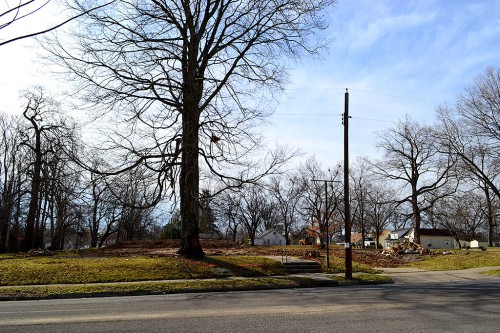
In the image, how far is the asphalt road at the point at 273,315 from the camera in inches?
302

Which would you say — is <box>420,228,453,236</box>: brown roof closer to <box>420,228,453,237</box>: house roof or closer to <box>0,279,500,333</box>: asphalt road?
<box>420,228,453,237</box>: house roof

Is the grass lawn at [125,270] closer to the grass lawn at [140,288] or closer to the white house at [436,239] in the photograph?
the grass lawn at [140,288]

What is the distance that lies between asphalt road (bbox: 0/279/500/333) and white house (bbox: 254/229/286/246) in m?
73.9

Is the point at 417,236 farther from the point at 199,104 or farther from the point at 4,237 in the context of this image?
the point at 4,237

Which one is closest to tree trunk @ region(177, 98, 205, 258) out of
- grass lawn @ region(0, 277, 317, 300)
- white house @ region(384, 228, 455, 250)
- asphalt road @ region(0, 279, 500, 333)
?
grass lawn @ region(0, 277, 317, 300)

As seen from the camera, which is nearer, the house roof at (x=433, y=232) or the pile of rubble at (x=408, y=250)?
the pile of rubble at (x=408, y=250)

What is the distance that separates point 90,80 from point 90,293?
10870 mm

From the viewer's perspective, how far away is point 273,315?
8.93m

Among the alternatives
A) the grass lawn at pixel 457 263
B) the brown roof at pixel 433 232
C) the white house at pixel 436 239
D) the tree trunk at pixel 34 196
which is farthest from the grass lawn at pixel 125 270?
the brown roof at pixel 433 232

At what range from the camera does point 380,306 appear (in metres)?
10.0

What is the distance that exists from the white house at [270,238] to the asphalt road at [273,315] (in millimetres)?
73932

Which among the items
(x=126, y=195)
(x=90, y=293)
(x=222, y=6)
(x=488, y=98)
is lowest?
(x=90, y=293)

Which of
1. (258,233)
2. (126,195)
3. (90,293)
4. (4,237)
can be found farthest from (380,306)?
(258,233)

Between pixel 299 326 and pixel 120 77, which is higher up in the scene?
pixel 120 77
